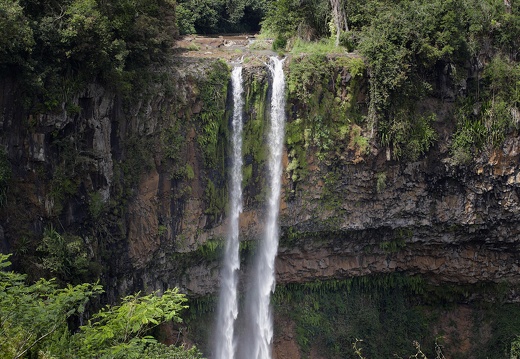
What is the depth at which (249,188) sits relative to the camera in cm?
1845

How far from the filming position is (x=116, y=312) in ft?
29.1

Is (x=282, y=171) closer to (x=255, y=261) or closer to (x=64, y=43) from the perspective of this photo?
(x=255, y=261)

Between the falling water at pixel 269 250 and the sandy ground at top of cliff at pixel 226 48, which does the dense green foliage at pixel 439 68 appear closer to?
the falling water at pixel 269 250

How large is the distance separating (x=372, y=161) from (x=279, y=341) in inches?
281

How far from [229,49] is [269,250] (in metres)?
7.14

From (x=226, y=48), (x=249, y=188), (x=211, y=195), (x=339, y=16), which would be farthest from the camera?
(x=226, y=48)

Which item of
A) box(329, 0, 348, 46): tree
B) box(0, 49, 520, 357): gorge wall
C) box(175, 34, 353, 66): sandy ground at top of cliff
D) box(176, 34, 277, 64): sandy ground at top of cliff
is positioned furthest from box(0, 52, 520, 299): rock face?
box(329, 0, 348, 46): tree

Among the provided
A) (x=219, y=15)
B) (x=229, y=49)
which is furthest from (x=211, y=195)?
(x=219, y=15)

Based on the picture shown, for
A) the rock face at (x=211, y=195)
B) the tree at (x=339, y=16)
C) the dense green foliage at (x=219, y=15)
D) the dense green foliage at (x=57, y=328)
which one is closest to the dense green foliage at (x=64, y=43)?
the rock face at (x=211, y=195)

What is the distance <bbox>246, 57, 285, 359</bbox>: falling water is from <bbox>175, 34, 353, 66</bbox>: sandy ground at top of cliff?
1211 mm

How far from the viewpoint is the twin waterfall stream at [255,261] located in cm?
1784

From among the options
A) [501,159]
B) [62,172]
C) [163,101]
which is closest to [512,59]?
[501,159]

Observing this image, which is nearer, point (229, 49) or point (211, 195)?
point (211, 195)

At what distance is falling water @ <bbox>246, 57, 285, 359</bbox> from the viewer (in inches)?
705
